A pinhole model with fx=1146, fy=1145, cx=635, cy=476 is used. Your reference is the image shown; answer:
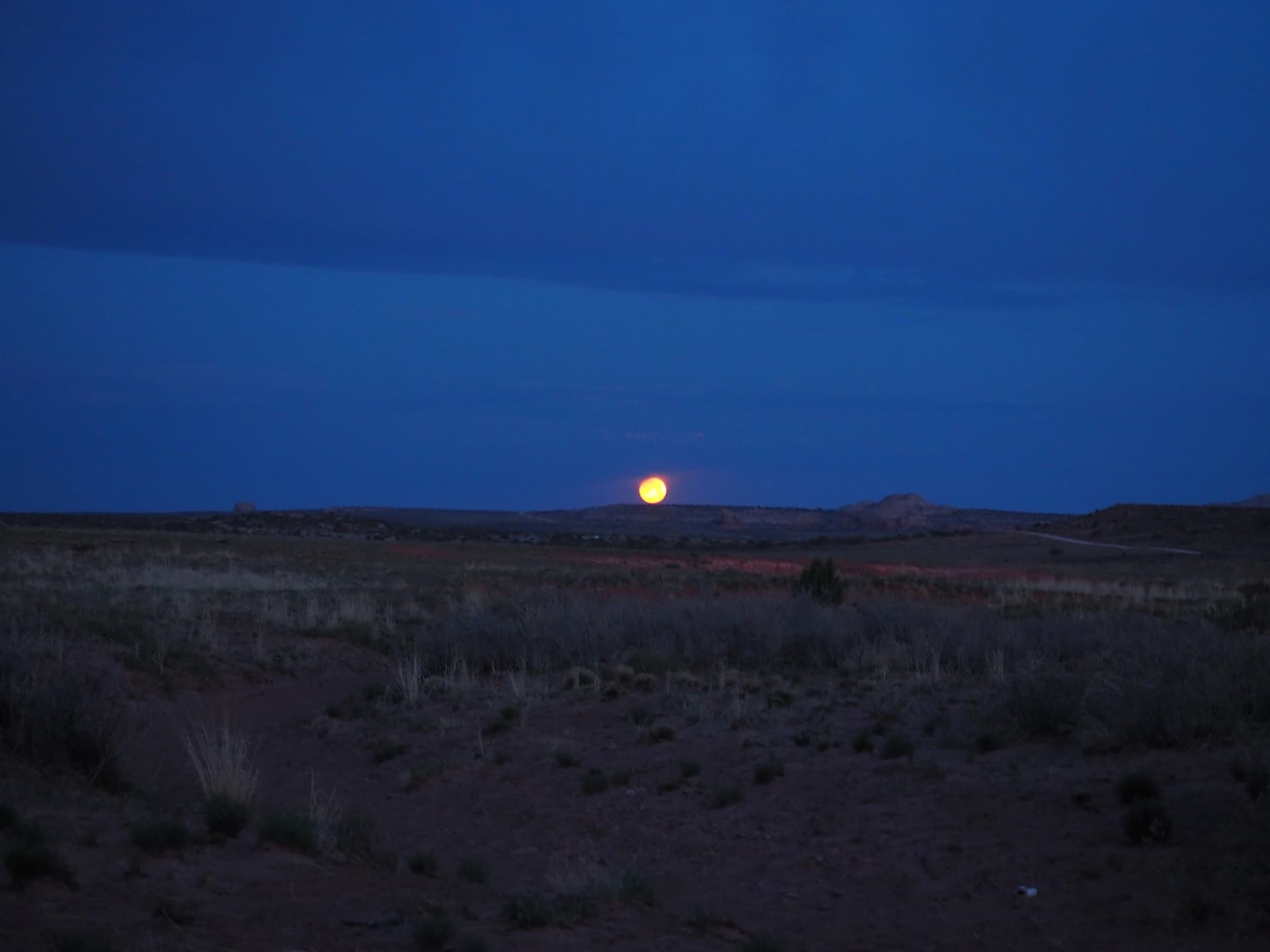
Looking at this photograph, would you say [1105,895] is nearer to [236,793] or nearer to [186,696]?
[236,793]

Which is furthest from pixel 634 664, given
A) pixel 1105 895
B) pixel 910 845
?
pixel 1105 895

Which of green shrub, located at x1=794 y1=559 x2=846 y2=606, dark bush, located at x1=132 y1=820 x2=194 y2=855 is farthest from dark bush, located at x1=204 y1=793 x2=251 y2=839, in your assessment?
green shrub, located at x1=794 y1=559 x2=846 y2=606

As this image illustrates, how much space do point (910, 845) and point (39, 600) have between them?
19.2m

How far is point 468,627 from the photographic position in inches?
815

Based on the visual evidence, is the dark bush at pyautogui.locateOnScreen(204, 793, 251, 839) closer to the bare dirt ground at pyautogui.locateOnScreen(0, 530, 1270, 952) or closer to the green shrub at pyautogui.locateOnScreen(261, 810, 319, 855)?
the bare dirt ground at pyautogui.locateOnScreen(0, 530, 1270, 952)

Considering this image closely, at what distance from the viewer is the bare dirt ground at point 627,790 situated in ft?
24.5

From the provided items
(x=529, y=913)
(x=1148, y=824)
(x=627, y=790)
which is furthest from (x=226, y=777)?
(x=1148, y=824)

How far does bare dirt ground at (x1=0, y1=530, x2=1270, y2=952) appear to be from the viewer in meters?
7.47

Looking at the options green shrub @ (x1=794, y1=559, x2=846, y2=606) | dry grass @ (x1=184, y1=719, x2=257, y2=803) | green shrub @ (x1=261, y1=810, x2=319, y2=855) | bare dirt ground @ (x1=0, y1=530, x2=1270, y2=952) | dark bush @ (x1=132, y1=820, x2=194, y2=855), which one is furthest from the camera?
green shrub @ (x1=794, y1=559, x2=846, y2=606)

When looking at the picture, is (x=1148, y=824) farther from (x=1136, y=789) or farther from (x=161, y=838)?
(x=161, y=838)

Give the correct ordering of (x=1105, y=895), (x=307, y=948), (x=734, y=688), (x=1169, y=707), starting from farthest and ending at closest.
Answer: (x=734, y=688), (x=1169, y=707), (x=1105, y=895), (x=307, y=948)

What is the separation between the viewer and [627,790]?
1244 centimetres

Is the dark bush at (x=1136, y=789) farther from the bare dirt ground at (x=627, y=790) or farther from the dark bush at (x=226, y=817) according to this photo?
the dark bush at (x=226, y=817)

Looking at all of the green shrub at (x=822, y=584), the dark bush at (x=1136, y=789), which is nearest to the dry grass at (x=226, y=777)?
the dark bush at (x=1136, y=789)
